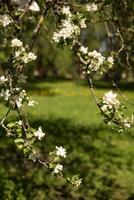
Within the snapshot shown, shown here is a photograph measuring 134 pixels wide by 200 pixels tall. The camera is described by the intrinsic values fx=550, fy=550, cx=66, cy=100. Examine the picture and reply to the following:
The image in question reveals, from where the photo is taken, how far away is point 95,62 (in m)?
6.65

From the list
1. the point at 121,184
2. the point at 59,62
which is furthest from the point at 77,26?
the point at 59,62

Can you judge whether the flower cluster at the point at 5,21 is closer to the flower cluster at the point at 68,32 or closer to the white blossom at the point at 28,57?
the flower cluster at the point at 68,32

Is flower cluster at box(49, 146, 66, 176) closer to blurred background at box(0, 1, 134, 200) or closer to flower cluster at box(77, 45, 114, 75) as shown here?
flower cluster at box(77, 45, 114, 75)

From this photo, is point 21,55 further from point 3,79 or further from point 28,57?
point 3,79

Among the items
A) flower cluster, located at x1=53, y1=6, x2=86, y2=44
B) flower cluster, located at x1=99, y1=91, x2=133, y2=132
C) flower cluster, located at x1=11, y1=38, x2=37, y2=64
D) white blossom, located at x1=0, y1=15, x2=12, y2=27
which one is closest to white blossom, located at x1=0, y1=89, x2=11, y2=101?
flower cluster, located at x1=11, y1=38, x2=37, y2=64

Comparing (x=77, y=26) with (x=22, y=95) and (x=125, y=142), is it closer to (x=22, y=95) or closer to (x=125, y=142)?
(x=22, y=95)

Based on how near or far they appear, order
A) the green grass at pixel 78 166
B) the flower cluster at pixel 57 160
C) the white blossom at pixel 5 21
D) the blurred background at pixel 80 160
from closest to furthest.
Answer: the flower cluster at pixel 57 160 < the white blossom at pixel 5 21 < the blurred background at pixel 80 160 < the green grass at pixel 78 166

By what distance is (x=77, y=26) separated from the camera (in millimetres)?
6746

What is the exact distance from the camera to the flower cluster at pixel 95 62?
21.7 ft

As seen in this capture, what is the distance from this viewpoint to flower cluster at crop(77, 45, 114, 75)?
660cm

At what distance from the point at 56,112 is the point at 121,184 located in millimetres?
15118

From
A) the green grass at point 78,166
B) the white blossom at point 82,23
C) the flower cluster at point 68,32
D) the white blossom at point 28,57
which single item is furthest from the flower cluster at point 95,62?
the green grass at point 78,166

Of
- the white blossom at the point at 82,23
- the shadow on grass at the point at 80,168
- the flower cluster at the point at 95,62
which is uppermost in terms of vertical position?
the shadow on grass at the point at 80,168

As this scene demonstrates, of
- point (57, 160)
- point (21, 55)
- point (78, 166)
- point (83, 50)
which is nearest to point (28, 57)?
point (21, 55)
